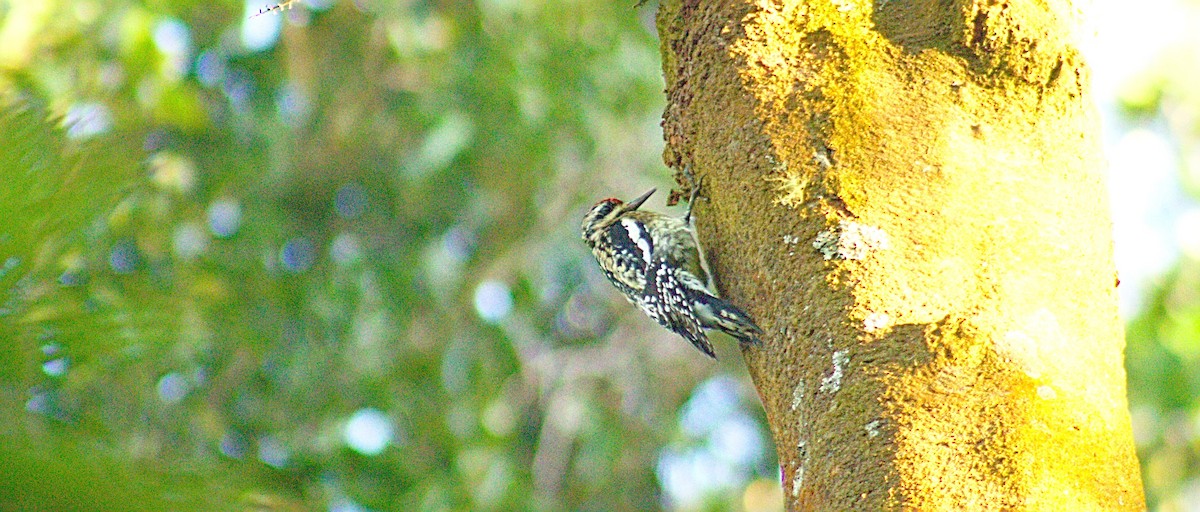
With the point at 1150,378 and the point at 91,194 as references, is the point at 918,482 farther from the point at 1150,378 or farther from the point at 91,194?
the point at 1150,378

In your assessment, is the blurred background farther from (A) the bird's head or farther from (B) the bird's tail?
(B) the bird's tail

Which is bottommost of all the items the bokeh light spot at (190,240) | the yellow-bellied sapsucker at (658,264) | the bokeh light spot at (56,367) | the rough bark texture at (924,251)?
the bokeh light spot at (56,367)

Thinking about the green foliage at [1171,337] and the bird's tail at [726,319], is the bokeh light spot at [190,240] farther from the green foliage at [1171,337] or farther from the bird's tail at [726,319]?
the green foliage at [1171,337]

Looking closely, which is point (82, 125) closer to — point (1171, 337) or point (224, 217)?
point (224, 217)

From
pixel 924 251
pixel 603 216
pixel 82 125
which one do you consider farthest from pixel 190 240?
pixel 82 125

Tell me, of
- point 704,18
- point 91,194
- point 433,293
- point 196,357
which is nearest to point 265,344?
point 196,357

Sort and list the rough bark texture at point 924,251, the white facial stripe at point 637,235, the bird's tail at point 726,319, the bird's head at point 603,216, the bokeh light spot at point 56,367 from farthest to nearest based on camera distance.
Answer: the bird's head at point 603,216 < the white facial stripe at point 637,235 < the bird's tail at point 726,319 < the rough bark texture at point 924,251 < the bokeh light spot at point 56,367

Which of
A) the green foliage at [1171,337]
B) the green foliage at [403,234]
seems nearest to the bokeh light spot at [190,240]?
the green foliage at [403,234]
